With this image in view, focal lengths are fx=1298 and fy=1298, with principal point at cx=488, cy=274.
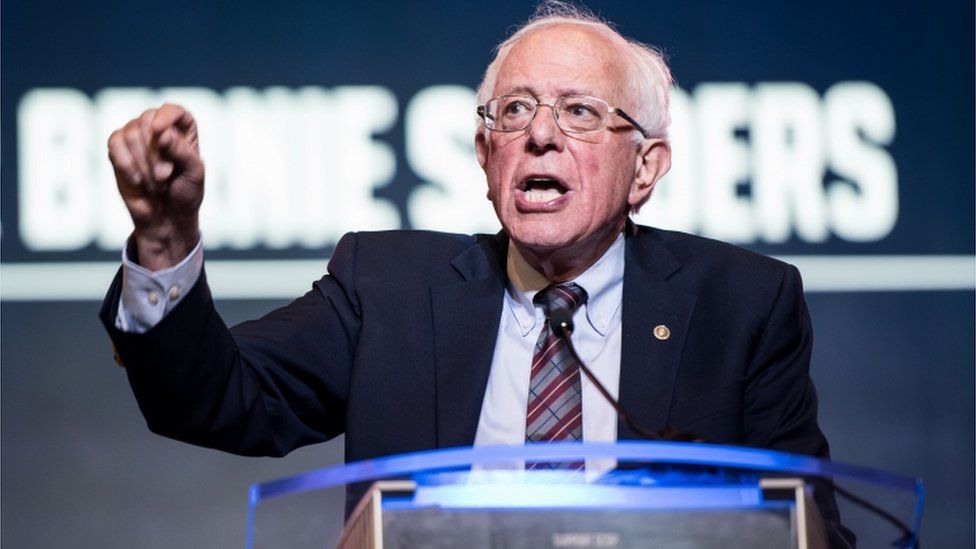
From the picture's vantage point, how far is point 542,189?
6.17 feet

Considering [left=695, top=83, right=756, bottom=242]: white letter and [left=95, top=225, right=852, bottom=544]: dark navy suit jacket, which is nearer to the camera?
[left=95, top=225, right=852, bottom=544]: dark navy suit jacket

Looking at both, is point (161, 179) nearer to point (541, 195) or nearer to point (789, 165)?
point (541, 195)

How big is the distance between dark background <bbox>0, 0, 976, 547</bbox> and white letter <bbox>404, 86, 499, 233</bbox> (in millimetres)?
39

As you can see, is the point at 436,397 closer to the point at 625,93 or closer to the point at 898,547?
the point at 625,93

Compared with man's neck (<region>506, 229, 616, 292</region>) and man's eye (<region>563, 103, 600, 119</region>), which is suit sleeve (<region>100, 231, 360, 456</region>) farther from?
man's eye (<region>563, 103, 600, 119</region>)

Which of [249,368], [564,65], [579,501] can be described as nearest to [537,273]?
[564,65]

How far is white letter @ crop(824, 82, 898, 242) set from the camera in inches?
117

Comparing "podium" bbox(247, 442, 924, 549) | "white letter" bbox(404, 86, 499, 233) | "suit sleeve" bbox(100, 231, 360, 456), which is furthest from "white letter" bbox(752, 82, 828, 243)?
"podium" bbox(247, 442, 924, 549)

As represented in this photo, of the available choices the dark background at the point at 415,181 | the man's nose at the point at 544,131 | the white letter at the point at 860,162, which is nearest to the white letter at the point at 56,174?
the dark background at the point at 415,181

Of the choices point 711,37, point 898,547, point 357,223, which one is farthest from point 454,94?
point 898,547

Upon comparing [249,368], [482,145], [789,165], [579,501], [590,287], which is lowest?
[579,501]

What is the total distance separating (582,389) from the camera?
5.82 feet

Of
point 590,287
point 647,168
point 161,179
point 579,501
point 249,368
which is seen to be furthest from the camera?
point 647,168

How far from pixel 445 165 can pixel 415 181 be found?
79mm
